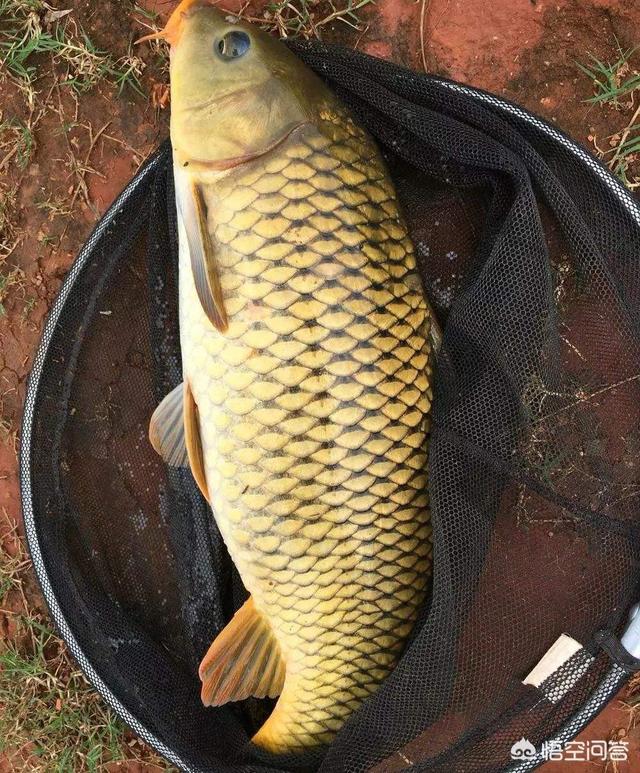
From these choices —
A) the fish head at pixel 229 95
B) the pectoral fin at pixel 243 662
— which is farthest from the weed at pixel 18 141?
the pectoral fin at pixel 243 662

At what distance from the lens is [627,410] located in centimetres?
146

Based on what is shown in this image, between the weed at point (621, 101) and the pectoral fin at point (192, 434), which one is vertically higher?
the weed at point (621, 101)

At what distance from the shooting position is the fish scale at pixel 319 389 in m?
1.27

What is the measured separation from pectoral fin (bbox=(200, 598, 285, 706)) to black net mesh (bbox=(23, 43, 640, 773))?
0.55 feet

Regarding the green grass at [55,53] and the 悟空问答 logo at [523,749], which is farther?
the green grass at [55,53]

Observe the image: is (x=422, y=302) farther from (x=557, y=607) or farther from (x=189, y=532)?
(x=189, y=532)

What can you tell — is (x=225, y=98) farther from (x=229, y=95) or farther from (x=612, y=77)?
(x=612, y=77)

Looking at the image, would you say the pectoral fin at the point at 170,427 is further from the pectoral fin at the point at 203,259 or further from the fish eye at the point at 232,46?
the fish eye at the point at 232,46

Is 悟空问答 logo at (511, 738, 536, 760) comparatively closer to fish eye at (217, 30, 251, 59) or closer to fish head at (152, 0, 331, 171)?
fish head at (152, 0, 331, 171)

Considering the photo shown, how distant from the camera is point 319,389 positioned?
4.22ft

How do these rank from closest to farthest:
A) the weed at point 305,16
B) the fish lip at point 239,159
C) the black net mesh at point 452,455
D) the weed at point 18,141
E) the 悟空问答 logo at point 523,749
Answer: the fish lip at point 239,159
the black net mesh at point 452,455
the 悟空问答 logo at point 523,749
the weed at point 305,16
the weed at point 18,141

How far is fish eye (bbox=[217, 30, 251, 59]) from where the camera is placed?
4.19ft

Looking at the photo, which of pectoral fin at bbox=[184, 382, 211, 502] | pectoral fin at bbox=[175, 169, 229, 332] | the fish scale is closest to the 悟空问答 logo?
the fish scale

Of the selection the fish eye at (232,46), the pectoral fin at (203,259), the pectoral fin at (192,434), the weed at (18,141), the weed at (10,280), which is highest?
the fish eye at (232,46)
